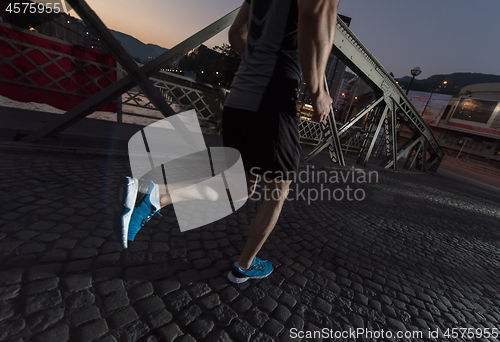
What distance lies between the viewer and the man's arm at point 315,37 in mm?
1166

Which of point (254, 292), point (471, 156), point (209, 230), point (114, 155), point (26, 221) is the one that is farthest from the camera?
point (471, 156)

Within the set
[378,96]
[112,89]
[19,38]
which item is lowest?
[112,89]

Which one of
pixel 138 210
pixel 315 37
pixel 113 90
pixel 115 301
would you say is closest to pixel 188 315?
pixel 115 301

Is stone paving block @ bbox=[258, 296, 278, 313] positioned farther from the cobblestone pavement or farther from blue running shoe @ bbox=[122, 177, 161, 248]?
blue running shoe @ bbox=[122, 177, 161, 248]

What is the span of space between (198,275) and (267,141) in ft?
3.75

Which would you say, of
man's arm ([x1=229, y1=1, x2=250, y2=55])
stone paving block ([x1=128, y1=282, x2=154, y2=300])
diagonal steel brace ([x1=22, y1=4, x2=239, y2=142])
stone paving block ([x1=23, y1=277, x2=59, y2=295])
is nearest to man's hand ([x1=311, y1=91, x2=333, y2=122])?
man's arm ([x1=229, y1=1, x2=250, y2=55])

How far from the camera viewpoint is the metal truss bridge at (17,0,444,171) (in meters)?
3.50

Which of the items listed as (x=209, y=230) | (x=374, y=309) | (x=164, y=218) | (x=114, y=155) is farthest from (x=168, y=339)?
(x=114, y=155)

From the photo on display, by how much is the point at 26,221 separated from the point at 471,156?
187 feet

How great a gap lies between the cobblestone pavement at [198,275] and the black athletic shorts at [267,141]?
94cm

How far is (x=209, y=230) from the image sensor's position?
2.37 meters

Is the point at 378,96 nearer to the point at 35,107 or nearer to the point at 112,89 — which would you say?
the point at 112,89

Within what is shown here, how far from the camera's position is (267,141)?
4.63ft

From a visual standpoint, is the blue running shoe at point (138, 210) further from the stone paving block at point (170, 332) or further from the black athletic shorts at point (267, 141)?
the black athletic shorts at point (267, 141)
